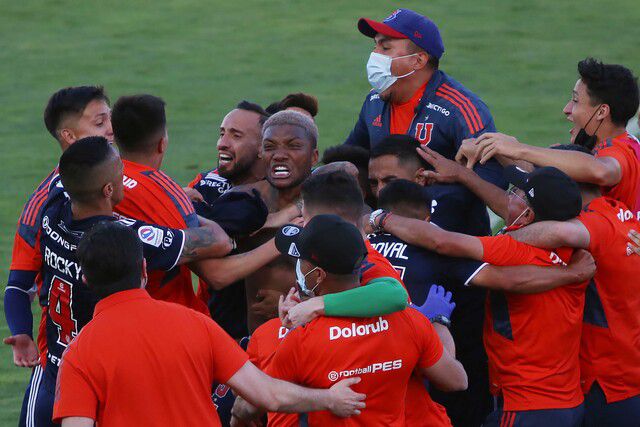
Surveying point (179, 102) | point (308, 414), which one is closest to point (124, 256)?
point (308, 414)

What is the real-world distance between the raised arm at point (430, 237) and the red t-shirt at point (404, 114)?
1208 millimetres

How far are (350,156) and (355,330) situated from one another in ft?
7.16

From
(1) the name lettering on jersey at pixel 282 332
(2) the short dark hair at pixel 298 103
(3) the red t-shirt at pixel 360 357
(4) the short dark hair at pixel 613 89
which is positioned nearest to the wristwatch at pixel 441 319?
(3) the red t-shirt at pixel 360 357

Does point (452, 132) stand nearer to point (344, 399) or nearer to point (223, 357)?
point (344, 399)

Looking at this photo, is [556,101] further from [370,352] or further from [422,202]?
[370,352]

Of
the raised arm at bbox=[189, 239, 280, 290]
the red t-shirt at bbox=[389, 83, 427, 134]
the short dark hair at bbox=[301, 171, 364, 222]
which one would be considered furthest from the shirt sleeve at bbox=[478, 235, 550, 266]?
the red t-shirt at bbox=[389, 83, 427, 134]

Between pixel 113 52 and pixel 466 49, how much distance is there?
441 centimetres

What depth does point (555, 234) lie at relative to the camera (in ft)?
17.6

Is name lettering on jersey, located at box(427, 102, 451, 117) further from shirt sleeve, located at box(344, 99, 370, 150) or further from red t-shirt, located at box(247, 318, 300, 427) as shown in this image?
red t-shirt, located at box(247, 318, 300, 427)

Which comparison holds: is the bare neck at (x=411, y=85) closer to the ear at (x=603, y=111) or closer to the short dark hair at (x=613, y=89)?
the short dark hair at (x=613, y=89)

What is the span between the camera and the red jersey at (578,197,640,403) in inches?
224

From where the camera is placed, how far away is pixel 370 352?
14.9 feet

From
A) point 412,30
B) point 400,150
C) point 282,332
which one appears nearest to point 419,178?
point 400,150

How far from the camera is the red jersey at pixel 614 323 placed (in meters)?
5.69
